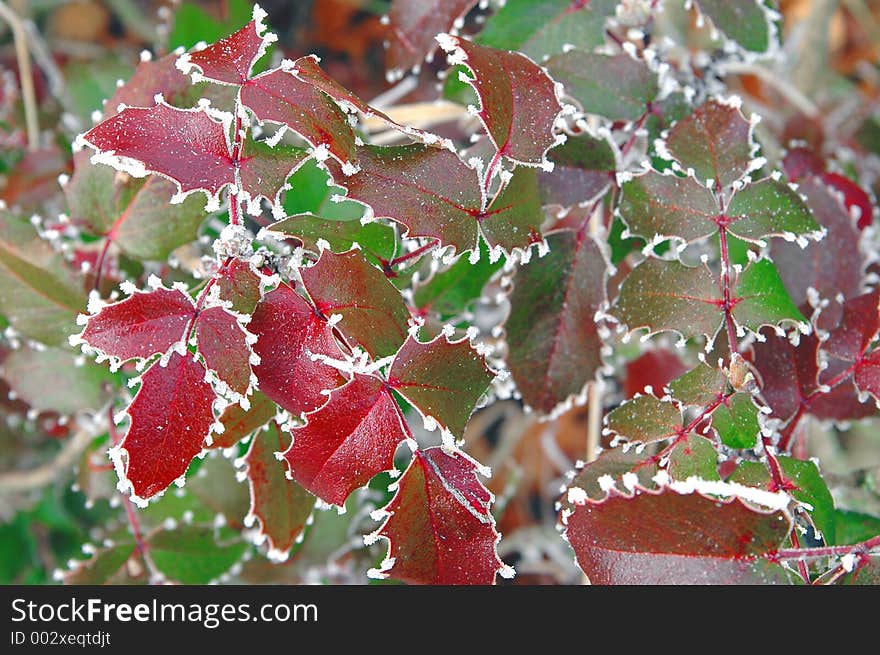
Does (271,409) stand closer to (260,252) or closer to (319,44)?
(260,252)

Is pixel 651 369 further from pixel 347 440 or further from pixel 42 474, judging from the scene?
pixel 42 474

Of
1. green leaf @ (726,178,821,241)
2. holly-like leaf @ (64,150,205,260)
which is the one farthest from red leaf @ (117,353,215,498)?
green leaf @ (726,178,821,241)

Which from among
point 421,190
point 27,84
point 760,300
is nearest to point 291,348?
point 421,190

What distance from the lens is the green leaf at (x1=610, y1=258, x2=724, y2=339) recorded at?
67 centimetres

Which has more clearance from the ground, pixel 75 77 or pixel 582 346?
pixel 582 346

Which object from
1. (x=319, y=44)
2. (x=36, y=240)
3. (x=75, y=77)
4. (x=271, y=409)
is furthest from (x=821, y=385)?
(x=319, y=44)

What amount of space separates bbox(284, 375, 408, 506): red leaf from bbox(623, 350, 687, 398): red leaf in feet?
1.77

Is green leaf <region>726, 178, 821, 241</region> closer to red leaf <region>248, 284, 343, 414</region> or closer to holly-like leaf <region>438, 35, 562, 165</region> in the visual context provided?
holly-like leaf <region>438, 35, 562, 165</region>

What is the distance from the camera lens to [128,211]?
771 mm
